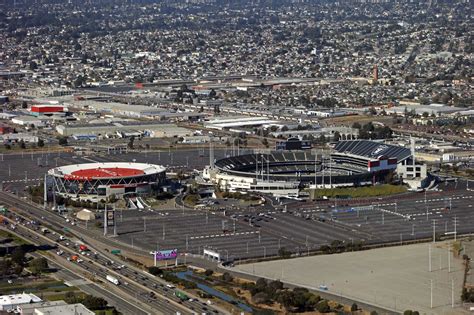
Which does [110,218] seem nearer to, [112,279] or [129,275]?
[129,275]

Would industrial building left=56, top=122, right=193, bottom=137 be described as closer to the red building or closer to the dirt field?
the red building

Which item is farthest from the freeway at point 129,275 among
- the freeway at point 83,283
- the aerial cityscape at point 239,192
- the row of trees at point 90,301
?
the row of trees at point 90,301

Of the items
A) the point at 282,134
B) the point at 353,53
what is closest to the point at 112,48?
→ the point at 353,53

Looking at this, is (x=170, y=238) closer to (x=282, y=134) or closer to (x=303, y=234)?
(x=303, y=234)

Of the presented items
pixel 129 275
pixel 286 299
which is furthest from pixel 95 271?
pixel 286 299

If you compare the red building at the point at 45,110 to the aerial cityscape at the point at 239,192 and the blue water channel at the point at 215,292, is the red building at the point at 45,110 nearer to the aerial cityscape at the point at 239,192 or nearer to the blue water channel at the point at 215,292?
the aerial cityscape at the point at 239,192

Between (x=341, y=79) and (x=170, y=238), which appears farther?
(x=341, y=79)
